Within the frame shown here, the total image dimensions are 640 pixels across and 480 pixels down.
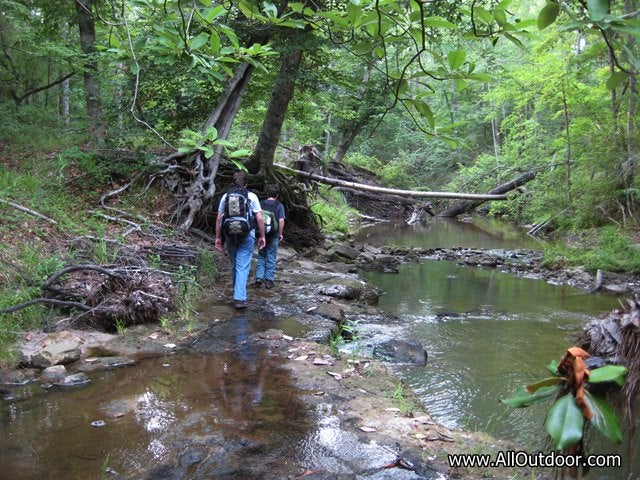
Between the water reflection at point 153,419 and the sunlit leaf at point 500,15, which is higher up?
the sunlit leaf at point 500,15

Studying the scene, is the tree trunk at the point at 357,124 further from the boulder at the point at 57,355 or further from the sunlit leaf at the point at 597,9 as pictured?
the sunlit leaf at the point at 597,9

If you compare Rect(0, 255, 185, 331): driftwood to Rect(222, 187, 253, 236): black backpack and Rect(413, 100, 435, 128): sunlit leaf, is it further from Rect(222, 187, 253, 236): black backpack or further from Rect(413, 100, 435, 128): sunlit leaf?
Rect(413, 100, 435, 128): sunlit leaf

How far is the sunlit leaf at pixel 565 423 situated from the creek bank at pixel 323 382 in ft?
6.33

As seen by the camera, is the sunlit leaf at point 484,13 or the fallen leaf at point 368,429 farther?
the fallen leaf at point 368,429

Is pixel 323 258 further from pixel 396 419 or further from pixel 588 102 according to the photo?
pixel 588 102

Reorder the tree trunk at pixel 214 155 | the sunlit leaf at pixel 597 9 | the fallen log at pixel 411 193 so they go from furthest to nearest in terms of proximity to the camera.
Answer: the tree trunk at pixel 214 155 < the fallen log at pixel 411 193 < the sunlit leaf at pixel 597 9

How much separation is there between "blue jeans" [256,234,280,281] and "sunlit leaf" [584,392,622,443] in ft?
23.0

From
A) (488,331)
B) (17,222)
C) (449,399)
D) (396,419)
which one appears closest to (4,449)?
(396,419)

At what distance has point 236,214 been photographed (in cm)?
689

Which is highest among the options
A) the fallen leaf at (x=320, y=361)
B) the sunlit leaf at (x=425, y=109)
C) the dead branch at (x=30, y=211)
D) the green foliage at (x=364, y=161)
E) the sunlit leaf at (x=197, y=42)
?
the green foliage at (x=364, y=161)

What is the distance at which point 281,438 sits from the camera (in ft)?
11.6

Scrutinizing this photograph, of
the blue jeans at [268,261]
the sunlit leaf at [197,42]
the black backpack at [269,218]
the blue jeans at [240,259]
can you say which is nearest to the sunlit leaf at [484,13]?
the sunlit leaf at [197,42]

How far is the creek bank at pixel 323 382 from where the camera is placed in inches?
127

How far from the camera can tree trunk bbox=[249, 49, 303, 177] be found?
32.6ft
